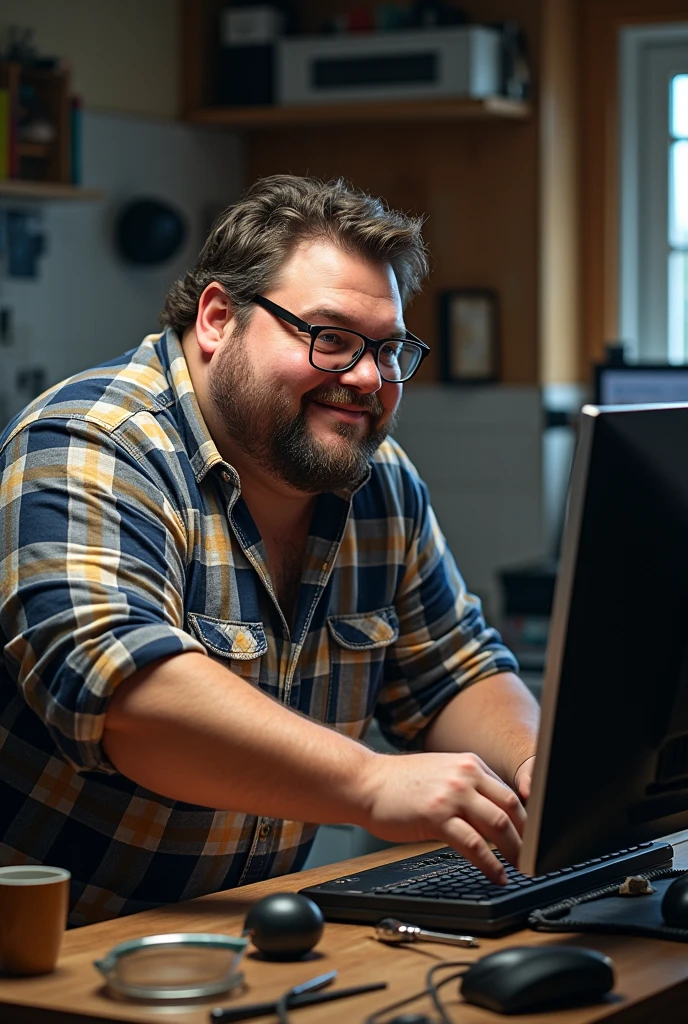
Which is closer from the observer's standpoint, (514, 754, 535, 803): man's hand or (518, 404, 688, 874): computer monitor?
(518, 404, 688, 874): computer monitor

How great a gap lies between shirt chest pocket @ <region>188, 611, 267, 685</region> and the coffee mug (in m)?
0.47

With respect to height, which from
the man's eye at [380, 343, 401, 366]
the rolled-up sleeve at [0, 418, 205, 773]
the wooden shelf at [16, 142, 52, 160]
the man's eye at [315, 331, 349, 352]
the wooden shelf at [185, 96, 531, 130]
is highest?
the wooden shelf at [185, 96, 531, 130]

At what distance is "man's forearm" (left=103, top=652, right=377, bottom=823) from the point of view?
1294 millimetres

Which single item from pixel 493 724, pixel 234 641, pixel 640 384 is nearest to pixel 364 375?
pixel 234 641

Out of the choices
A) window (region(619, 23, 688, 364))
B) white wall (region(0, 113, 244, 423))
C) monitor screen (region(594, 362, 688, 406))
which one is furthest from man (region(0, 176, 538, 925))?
window (region(619, 23, 688, 364))

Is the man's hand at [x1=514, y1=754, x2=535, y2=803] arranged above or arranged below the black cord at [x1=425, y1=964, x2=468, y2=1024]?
below

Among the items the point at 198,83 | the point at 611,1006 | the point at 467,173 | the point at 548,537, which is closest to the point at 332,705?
the point at 611,1006

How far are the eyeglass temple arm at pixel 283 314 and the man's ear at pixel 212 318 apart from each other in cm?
6

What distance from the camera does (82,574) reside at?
1368 millimetres

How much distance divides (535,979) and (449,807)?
0.74 ft

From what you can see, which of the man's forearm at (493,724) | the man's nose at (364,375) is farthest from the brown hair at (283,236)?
the man's forearm at (493,724)

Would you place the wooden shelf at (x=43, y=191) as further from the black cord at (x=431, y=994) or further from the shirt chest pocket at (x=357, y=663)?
the black cord at (x=431, y=994)

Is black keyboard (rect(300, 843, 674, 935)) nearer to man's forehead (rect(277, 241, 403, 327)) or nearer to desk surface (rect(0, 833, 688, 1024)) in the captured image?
desk surface (rect(0, 833, 688, 1024))

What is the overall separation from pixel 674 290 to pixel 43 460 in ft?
10.2
